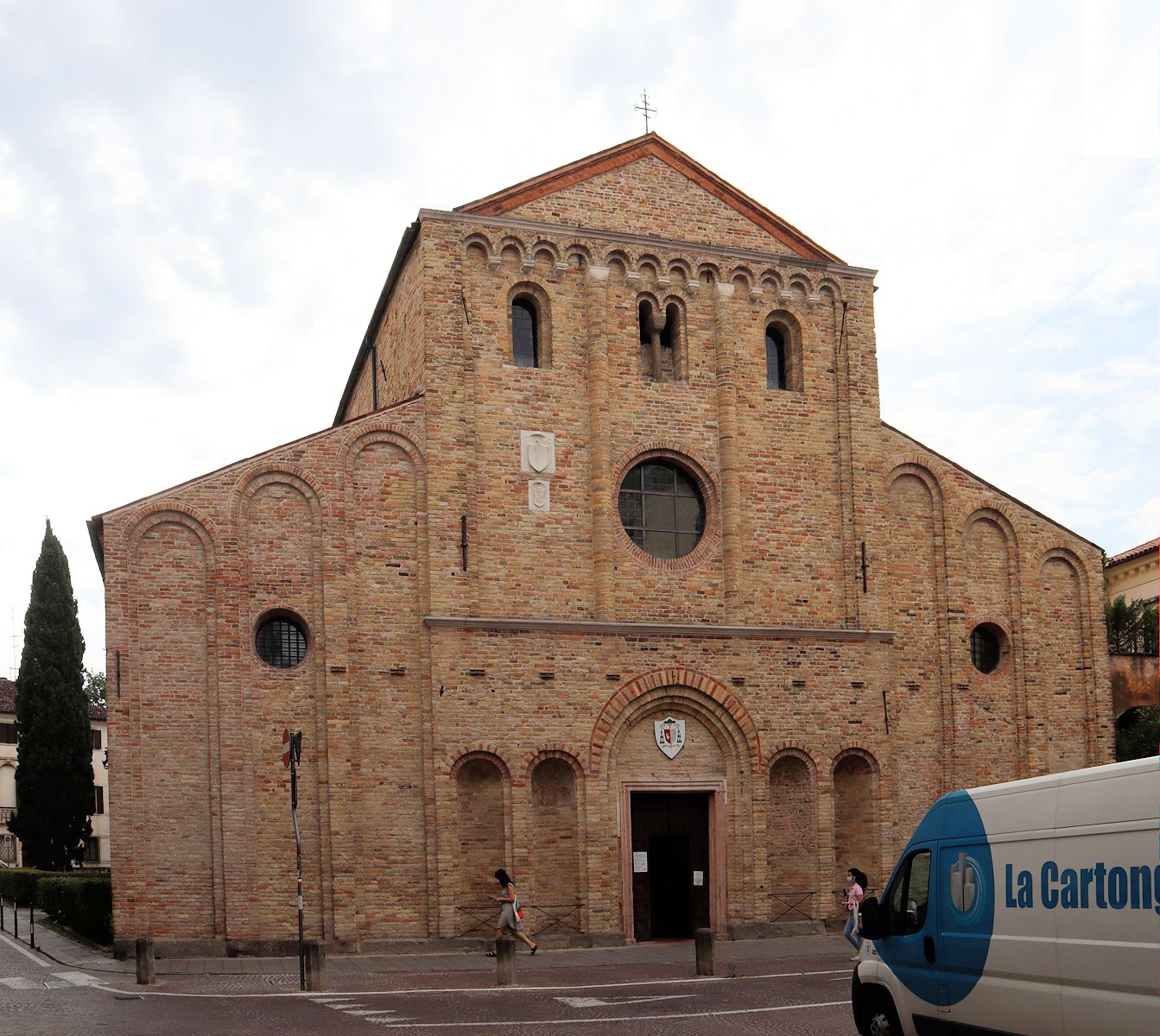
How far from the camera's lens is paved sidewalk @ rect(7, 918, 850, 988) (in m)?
18.5

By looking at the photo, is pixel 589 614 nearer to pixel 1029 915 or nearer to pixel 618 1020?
pixel 618 1020

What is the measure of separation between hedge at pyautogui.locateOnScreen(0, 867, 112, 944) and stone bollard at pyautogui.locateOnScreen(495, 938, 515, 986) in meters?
7.53

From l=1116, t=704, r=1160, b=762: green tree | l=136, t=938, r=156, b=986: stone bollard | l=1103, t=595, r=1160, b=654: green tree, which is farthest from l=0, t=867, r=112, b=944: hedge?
l=1103, t=595, r=1160, b=654: green tree

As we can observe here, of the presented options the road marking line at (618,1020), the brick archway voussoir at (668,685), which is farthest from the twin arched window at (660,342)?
the road marking line at (618,1020)

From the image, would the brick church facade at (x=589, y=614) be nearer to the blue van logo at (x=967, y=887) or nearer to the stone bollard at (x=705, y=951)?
the stone bollard at (x=705, y=951)

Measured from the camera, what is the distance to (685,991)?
1608 centimetres

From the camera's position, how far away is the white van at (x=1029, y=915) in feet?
27.7

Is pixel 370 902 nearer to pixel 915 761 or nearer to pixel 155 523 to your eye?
pixel 155 523

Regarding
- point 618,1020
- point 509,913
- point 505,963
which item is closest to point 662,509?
point 509,913

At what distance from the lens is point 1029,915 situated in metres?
9.42

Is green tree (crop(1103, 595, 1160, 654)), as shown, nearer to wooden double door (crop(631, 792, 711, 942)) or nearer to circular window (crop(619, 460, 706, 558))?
circular window (crop(619, 460, 706, 558))

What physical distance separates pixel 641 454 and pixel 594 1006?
10.5 meters

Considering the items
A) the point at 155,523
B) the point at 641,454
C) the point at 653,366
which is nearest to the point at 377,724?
the point at 155,523

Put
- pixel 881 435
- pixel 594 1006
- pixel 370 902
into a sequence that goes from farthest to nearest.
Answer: pixel 881 435
pixel 370 902
pixel 594 1006
